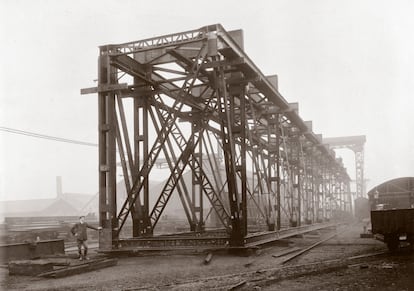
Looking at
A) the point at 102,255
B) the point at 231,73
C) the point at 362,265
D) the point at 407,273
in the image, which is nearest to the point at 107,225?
the point at 102,255

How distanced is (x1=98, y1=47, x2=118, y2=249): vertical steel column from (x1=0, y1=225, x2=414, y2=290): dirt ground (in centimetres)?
163

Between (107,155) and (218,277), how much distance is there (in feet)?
21.5

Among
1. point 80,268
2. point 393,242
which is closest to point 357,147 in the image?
point 393,242

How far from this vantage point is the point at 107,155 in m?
14.3

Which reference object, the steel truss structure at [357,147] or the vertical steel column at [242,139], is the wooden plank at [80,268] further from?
the steel truss structure at [357,147]

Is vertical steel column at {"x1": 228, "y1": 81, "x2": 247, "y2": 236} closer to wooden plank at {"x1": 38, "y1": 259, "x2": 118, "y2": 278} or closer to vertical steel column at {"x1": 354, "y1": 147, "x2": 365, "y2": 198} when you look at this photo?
wooden plank at {"x1": 38, "y1": 259, "x2": 118, "y2": 278}

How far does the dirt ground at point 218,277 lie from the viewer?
8094mm

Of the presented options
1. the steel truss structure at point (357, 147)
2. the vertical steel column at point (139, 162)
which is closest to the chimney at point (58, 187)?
the steel truss structure at point (357, 147)

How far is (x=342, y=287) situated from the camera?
7711 mm

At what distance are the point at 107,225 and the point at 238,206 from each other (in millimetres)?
4021

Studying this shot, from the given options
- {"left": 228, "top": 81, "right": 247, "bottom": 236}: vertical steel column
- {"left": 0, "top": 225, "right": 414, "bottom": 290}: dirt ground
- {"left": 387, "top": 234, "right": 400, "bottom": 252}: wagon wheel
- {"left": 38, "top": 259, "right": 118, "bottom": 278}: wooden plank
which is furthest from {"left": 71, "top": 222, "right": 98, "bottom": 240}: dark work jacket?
{"left": 387, "top": 234, "right": 400, "bottom": 252}: wagon wheel

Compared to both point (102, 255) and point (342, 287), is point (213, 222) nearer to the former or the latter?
point (102, 255)

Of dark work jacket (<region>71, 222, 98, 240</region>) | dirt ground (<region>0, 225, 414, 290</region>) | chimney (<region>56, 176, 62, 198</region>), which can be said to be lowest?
dirt ground (<region>0, 225, 414, 290</region>)

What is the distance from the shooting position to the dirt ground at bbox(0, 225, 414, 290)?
26.6ft
